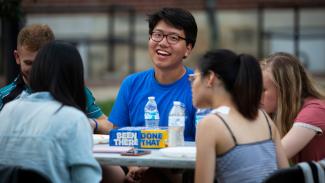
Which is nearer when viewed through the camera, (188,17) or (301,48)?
(188,17)

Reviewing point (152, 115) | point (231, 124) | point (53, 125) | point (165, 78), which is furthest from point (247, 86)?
point (165, 78)

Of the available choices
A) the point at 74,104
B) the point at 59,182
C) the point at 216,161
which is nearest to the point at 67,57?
the point at 74,104

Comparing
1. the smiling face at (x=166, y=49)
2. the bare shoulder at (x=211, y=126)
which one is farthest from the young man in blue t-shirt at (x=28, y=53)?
the bare shoulder at (x=211, y=126)

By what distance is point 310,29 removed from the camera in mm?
18109

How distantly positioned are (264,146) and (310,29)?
48.1 feet

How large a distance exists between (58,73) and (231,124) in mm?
833

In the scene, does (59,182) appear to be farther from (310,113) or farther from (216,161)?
(310,113)

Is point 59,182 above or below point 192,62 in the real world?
above

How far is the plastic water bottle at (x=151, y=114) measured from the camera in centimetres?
492

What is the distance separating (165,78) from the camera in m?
5.13

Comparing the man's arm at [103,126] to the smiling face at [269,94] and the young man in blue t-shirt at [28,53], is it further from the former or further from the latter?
the smiling face at [269,94]

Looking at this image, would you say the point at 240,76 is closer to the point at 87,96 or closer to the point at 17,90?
the point at 87,96

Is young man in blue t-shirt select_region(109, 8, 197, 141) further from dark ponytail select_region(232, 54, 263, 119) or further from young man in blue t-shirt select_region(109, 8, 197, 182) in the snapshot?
dark ponytail select_region(232, 54, 263, 119)

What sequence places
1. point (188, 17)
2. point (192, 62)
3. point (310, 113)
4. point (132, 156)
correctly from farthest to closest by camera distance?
point (192, 62) → point (188, 17) → point (310, 113) → point (132, 156)
